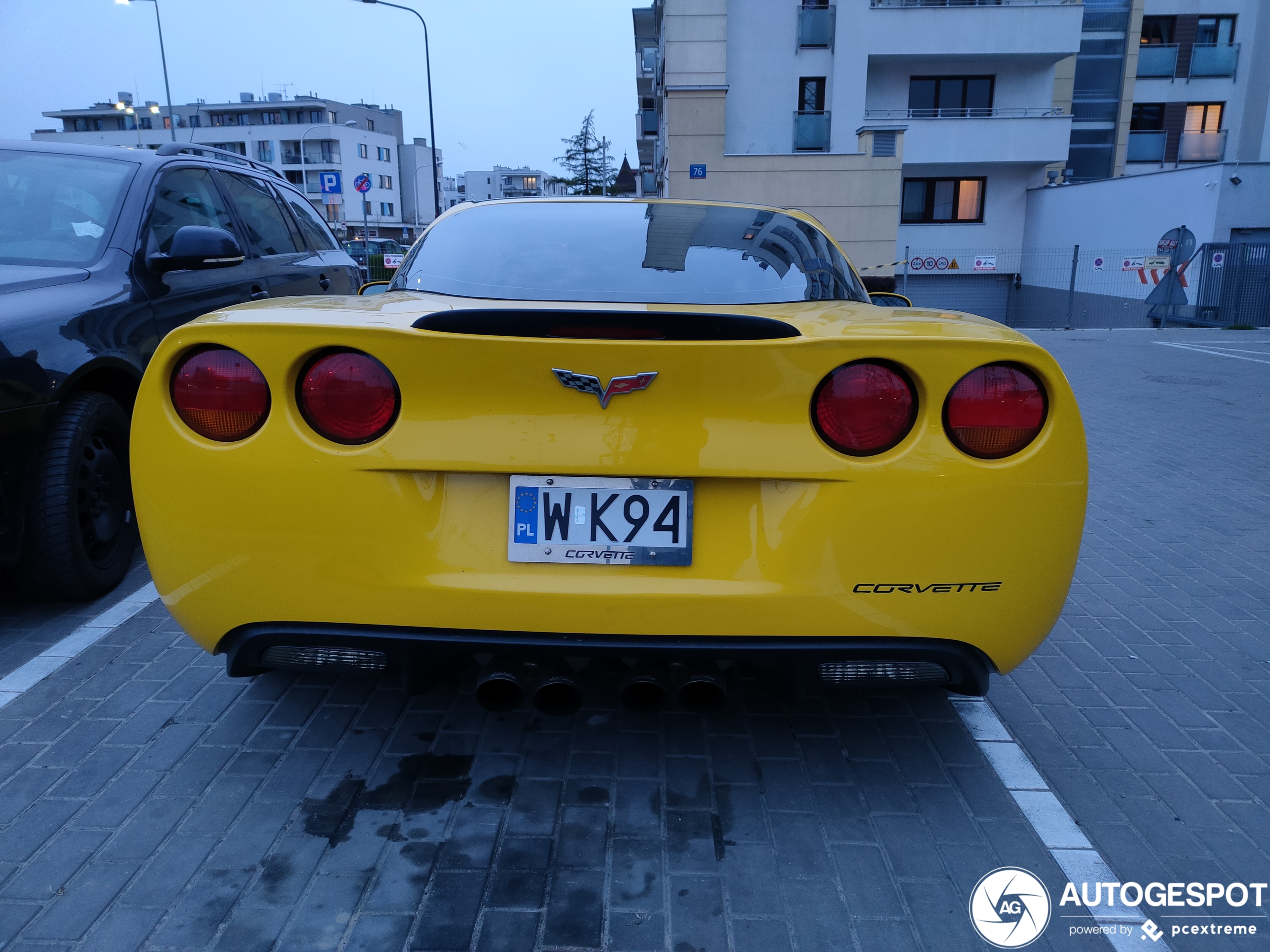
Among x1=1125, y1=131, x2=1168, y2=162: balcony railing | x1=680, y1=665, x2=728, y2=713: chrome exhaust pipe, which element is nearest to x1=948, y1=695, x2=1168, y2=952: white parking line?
x1=680, y1=665, x2=728, y2=713: chrome exhaust pipe

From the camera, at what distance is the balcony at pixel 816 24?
2720 cm

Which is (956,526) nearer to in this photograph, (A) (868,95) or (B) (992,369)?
(B) (992,369)

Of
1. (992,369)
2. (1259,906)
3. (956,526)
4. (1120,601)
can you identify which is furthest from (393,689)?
(1120,601)

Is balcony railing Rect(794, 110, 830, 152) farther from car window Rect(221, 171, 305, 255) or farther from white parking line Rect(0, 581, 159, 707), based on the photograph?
white parking line Rect(0, 581, 159, 707)

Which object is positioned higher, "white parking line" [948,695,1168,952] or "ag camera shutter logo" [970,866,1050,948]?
"ag camera shutter logo" [970,866,1050,948]

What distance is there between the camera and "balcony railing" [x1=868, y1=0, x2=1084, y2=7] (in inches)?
1081

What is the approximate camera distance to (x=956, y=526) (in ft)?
6.95

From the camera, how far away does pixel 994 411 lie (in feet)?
7.04

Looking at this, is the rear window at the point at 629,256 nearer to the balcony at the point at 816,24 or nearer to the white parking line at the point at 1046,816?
the white parking line at the point at 1046,816

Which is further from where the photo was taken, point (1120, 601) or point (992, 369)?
point (1120, 601)

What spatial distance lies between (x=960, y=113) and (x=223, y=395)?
101ft

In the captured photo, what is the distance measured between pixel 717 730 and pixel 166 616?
2.24 meters

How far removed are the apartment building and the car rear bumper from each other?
8570 centimetres

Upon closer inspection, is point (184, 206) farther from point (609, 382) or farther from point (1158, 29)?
point (1158, 29)
